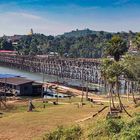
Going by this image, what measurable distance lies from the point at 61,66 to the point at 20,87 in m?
59.1

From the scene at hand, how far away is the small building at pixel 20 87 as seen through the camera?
9028 centimetres

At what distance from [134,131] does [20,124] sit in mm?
24031

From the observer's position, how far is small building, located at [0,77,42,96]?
90.3 m

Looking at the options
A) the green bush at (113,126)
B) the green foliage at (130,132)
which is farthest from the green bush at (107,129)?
the green foliage at (130,132)

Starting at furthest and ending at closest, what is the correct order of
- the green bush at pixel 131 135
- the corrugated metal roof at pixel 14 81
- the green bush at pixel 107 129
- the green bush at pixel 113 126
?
the corrugated metal roof at pixel 14 81 → the green bush at pixel 113 126 → the green bush at pixel 107 129 → the green bush at pixel 131 135

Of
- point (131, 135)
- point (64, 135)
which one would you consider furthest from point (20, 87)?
point (131, 135)

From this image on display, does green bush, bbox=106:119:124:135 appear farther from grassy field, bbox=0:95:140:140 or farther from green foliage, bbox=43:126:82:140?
grassy field, bbox=0:95:140:140

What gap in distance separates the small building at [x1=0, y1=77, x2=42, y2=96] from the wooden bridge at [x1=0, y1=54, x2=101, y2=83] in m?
26.2

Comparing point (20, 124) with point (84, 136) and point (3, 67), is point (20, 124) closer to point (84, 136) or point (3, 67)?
point (84, 136)

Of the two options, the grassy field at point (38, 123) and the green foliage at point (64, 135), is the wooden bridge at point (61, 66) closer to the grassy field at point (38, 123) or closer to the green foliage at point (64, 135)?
the grassy field at point (38, 123)

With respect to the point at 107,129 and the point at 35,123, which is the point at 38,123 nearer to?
the point at 35,123

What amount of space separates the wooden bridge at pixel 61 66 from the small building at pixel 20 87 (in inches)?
1030

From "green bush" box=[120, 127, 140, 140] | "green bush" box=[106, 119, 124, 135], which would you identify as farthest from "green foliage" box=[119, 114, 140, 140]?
"green bush" box=[106, 119, 124, 135]

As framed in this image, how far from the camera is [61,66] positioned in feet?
488
